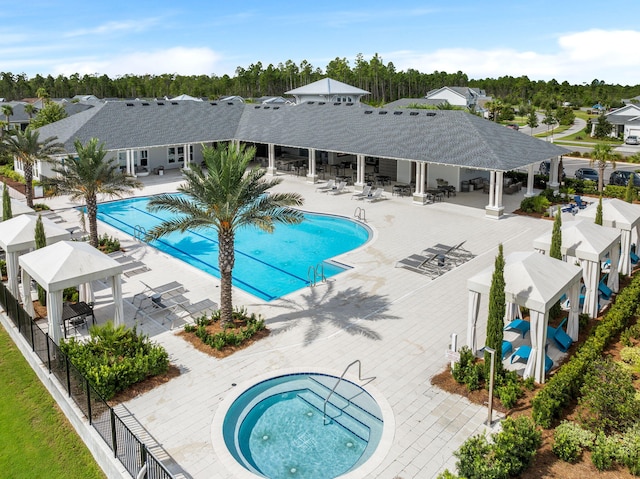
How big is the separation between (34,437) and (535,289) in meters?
12.4

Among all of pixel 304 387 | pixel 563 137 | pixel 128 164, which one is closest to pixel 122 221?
pixel 128 164

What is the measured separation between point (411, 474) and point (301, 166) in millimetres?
36697

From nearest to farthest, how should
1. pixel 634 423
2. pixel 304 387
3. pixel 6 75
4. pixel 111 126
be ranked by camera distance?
pixel 634 423 → pixel 304 387 → pixel 111 126 → pixel 6 75

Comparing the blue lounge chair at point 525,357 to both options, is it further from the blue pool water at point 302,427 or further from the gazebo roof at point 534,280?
the blue pool water at point 302,427

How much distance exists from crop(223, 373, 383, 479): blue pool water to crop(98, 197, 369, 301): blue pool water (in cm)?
686

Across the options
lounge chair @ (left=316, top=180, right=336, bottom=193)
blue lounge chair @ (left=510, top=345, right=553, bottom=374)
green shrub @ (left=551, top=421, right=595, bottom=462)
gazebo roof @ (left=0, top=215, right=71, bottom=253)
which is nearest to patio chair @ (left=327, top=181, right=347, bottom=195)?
lounge chair @ (left=316, top=180, right=336, bottom=193)

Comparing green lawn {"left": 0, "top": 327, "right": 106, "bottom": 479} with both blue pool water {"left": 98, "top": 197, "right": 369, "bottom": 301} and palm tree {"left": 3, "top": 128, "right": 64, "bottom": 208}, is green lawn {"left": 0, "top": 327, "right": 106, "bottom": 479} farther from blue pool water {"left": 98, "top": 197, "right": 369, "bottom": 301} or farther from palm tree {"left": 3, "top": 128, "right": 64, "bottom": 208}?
palm tree {"left": 3, "top": 128, "right": 64, "bottom": 208}

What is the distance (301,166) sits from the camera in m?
45.0

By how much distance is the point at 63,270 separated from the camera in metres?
14.4

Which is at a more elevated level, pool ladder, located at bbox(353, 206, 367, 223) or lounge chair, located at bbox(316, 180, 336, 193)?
lounge chair, located at bbox(316, 180, 336, 193)

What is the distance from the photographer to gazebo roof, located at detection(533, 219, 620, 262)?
1658cm

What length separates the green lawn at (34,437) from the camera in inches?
423

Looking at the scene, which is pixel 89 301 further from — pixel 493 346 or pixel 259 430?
pixel 493 346

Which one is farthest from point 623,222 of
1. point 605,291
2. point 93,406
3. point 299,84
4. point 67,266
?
point 299,84
